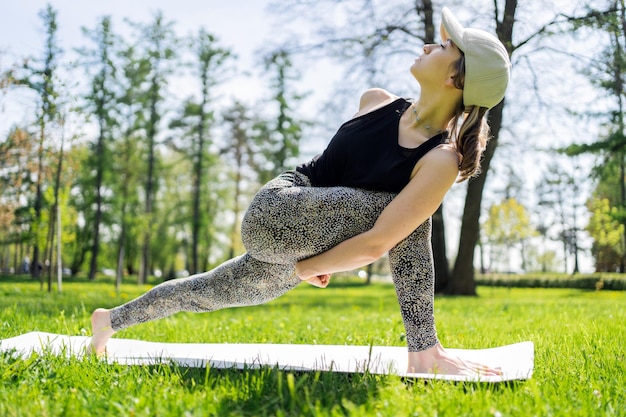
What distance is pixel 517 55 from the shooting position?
36.8ft

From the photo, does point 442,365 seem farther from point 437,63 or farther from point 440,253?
point 440,253

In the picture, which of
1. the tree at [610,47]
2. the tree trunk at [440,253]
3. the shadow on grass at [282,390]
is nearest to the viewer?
the shadow on grass at [282,390]

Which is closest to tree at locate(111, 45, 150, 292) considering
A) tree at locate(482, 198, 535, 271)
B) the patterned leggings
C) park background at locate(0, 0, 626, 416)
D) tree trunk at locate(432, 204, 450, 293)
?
park background at locate(0, 0, 626, 416)

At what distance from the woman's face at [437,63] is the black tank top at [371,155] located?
0.21 meters

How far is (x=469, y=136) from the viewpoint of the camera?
2.32 meters

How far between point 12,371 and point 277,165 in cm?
2415

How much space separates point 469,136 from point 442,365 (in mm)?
910

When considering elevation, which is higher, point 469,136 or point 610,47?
point 610,47

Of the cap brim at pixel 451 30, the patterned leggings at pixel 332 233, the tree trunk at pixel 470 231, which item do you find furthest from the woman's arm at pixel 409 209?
the tree trunk at pixel 470 231

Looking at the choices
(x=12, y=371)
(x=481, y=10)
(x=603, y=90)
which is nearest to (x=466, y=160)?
(x=12, y=371)

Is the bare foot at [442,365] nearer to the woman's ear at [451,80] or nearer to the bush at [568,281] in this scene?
the woman's ear at [451,80]

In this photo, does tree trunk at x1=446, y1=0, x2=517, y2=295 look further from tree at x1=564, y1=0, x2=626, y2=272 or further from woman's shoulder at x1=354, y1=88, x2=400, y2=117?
woman's shoulder at x1=354, y1=88, x2=400, y2=117

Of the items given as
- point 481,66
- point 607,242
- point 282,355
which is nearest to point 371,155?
point 481,66

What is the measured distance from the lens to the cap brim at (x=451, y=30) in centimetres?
232
